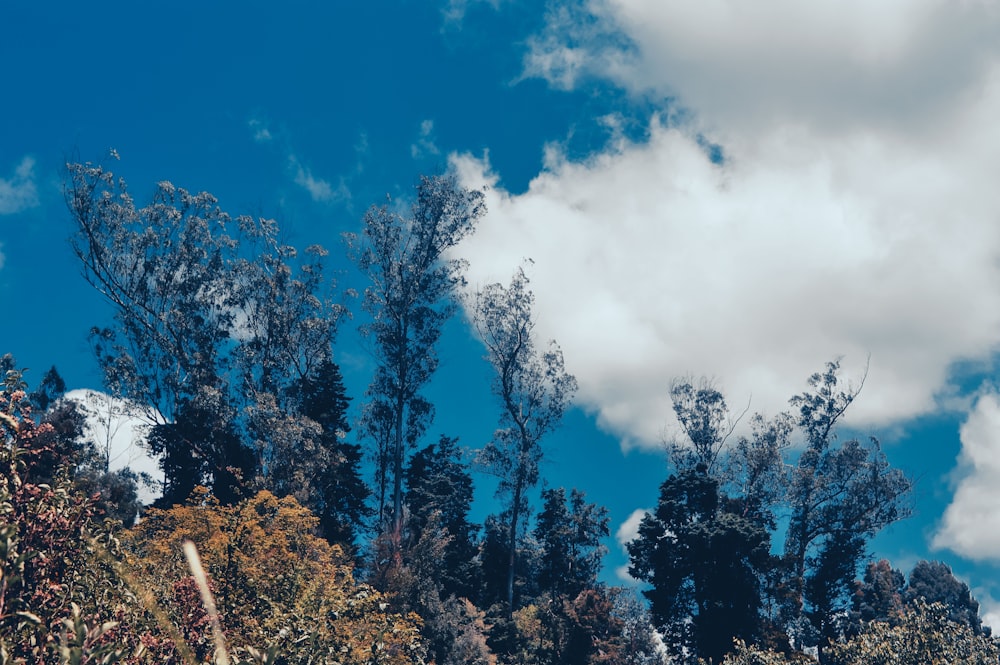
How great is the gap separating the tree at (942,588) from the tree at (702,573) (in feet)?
107

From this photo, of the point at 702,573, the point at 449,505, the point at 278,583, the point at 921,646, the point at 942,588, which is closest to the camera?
the point at 278,583

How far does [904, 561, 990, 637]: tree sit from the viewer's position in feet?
209

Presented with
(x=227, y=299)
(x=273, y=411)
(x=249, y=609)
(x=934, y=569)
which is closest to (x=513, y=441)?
(x=273, y=411)

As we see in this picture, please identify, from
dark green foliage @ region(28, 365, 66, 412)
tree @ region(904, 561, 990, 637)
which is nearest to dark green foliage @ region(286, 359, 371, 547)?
dark green foliage @ region(28, 365, 66, 412)

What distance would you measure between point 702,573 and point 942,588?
41.1 m

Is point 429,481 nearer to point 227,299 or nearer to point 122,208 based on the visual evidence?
point 227,299

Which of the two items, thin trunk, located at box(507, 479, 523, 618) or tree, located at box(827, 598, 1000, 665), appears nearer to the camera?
tree, located at box(827, 598, 1000, 665)

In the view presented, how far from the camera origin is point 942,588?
65812 millimetres

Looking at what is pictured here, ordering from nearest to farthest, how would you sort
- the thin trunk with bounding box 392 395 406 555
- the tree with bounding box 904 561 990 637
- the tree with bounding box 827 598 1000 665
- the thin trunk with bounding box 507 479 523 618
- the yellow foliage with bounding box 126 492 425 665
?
the yellow foliage with bounding box 126 492 425 665, the tree with bounding box 827 598 1000 665, the thin trunk with bounding box 392 395 406 555, the thin trunk with bounding box 507 479 523 618, the tree with bounding box 904 561 990 637

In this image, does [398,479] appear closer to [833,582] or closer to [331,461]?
[331,461]

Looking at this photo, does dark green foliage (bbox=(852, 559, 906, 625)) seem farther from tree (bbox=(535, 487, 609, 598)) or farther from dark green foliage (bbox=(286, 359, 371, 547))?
dark green foliage (bbox=(286, 359, 371, 547))

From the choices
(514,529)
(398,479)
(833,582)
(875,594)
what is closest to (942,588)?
(875,594)

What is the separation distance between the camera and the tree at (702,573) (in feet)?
121

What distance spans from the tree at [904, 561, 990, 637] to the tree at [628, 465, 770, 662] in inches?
1285
